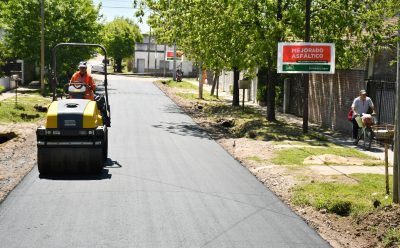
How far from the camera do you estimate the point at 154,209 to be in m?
10.1

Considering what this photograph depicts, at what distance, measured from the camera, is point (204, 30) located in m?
24.8

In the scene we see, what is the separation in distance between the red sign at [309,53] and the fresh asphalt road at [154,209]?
228 inches

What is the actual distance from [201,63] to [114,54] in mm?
54125

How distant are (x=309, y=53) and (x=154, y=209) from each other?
11.5 meters

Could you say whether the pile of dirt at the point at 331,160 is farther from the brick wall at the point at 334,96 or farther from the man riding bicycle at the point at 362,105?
the brick wall at the point at 334,96

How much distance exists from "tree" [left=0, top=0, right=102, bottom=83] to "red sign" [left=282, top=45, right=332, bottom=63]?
23465mm

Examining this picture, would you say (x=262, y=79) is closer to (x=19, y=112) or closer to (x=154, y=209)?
(x=19, y=112)

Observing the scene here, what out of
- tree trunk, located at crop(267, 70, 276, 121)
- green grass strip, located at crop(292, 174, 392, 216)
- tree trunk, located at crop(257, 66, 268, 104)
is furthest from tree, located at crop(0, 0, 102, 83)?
green grass strip, located at crop(292, 174, 392, 216)

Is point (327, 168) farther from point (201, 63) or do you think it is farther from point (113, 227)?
point (201, 63)

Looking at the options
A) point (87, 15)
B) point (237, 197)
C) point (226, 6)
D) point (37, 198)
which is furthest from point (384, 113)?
point (87, 15)

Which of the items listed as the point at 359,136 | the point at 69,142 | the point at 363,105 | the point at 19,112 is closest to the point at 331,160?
the point at 359,136

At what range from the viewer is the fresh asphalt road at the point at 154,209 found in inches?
337

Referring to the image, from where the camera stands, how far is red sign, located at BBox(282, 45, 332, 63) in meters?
20.0

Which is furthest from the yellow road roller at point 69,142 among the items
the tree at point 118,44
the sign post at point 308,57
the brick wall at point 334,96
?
the tree at point 118,44
